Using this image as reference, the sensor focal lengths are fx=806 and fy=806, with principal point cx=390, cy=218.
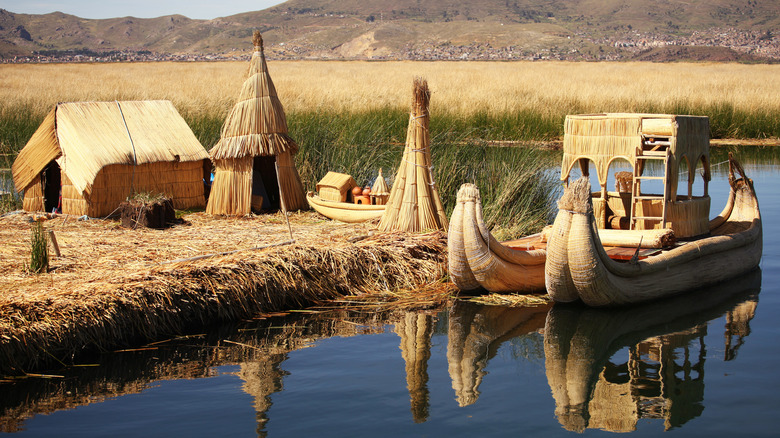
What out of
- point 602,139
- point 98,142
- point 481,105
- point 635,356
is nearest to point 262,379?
point 635,356

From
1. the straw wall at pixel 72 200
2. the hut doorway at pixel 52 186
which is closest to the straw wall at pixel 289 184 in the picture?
the straw wall at pixel 72 200

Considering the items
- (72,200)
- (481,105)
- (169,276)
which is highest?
(481,105)

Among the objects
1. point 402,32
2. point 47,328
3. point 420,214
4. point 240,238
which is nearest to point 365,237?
point 420,214

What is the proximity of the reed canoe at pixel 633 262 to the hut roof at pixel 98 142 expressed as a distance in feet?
15.1

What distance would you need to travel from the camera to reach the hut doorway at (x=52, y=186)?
907cm

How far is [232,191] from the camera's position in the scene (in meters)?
8.68

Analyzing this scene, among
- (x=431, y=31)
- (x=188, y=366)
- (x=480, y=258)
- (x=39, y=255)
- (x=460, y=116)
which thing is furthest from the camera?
(x=431, y=31)

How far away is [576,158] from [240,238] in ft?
10.2

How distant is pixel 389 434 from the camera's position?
4340 mm

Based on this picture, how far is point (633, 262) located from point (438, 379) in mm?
2110

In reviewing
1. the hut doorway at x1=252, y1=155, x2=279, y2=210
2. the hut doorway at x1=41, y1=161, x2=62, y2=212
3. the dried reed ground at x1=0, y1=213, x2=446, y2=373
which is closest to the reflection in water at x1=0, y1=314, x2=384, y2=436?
the dried reed ground at x1=0, y1=213, x2=446, y2=373

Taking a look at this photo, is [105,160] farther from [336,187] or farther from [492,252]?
[492,252]

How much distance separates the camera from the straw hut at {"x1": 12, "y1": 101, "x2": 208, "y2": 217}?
831cm

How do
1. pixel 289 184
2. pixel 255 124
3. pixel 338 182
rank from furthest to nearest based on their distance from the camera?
1. pixel 289 184
2. pixel 338 182
3. pixel 255 124
